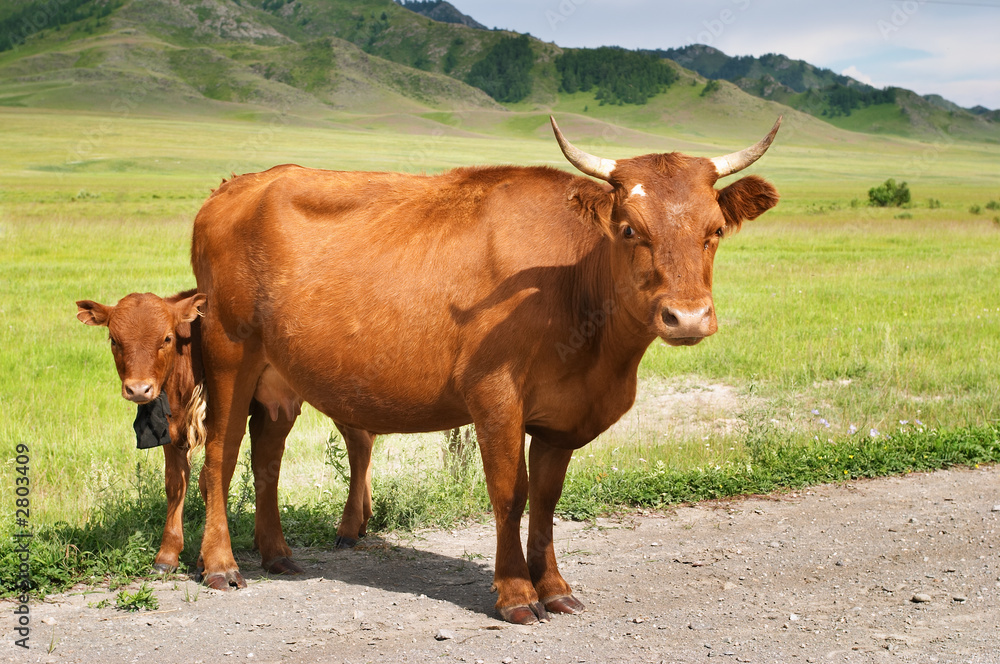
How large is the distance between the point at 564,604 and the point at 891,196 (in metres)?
55.0

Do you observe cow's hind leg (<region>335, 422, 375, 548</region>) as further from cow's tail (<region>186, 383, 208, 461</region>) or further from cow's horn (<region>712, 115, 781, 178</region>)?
cow's horn (<region>712, 115, 781, 178</region>)

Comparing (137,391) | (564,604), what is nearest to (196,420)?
(137,391)

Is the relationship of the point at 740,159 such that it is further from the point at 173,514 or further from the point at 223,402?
the point at 173,514

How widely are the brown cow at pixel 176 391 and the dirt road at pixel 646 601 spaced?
0.30 meters

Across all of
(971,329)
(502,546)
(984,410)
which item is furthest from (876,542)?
(971,329)

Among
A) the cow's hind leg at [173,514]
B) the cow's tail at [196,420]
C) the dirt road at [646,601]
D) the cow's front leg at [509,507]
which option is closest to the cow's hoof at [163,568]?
the cow's hind leg at [173,514]

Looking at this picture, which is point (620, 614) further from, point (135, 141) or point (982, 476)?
point (135, 141)

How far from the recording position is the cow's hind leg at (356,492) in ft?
23.1

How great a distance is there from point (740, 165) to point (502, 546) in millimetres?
2791

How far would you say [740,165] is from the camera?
17.3 feet

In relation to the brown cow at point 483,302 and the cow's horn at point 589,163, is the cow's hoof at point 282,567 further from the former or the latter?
the cow's horn at point 589,163

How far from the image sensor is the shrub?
5409 centimetres

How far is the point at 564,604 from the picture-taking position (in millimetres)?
5734

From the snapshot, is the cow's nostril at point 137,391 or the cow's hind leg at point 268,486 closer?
the cow's nostril at point 137,391
